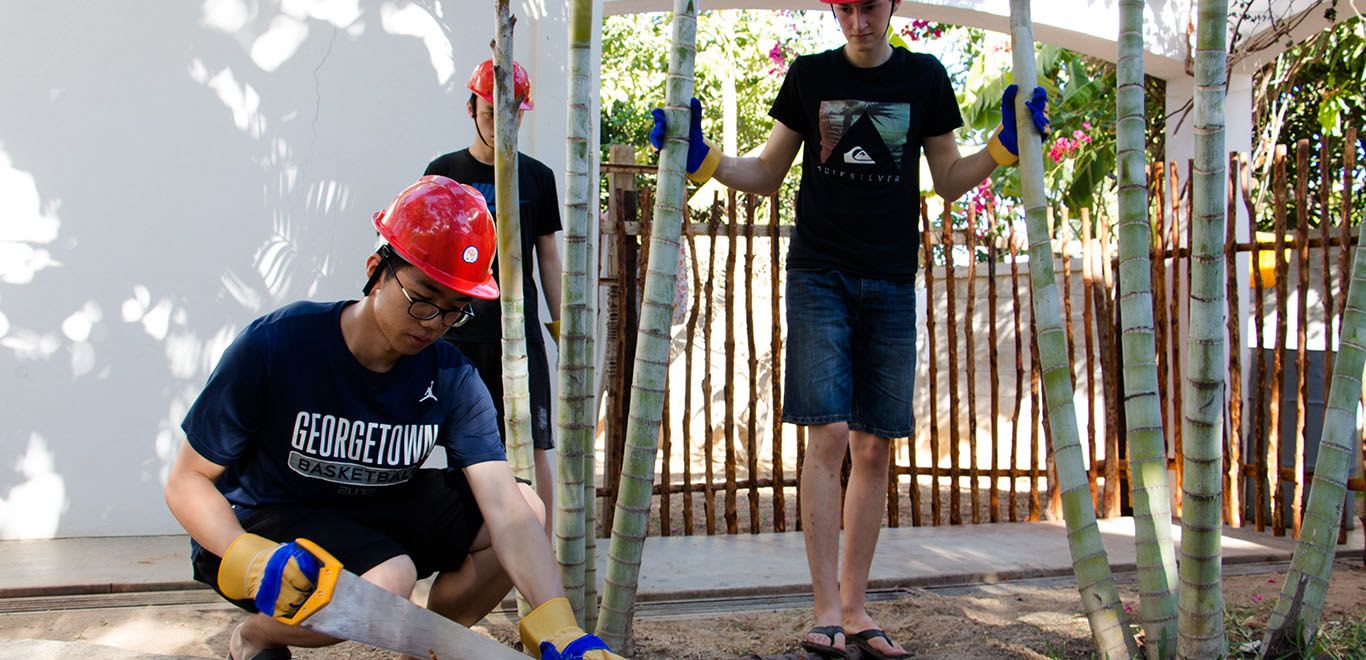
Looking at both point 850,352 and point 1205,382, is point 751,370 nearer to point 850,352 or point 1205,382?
point 850,352

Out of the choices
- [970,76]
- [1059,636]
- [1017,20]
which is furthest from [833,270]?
[970,76]

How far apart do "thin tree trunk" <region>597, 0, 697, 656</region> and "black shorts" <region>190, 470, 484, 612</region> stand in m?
0.37

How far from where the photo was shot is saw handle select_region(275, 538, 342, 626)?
2.08 meters

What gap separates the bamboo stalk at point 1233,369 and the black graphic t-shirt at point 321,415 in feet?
13.9

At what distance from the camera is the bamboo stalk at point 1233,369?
5488 millimetres

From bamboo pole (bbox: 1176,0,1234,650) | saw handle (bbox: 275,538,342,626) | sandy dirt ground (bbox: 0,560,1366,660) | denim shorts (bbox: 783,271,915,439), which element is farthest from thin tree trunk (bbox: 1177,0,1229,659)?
saw handle (bbox: 275,538,342,626)

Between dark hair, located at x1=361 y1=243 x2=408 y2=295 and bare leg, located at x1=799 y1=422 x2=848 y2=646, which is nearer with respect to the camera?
dark hair, located at x1=361 y1=243 x2=408 y2=295

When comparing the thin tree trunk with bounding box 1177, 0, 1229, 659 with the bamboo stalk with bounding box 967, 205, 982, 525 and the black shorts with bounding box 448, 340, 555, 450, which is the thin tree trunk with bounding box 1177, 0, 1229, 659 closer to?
the black shorts with bounding box 448, 340, 555, 450

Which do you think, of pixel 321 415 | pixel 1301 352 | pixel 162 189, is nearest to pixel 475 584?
pixel 321 415

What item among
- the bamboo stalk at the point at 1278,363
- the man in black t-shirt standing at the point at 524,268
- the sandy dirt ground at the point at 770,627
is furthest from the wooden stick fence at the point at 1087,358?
the sandy dirt ground at the point at 770,627

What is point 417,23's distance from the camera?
5020mm

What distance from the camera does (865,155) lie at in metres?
3.18

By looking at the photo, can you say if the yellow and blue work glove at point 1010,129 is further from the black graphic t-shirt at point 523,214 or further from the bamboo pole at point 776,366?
the bamboo pole at point 776,366

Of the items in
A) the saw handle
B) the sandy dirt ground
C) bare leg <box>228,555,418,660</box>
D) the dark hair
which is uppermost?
the dark hair
